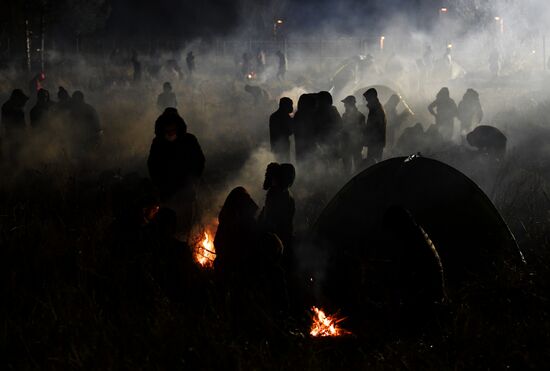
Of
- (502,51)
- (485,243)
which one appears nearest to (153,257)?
(485,243)

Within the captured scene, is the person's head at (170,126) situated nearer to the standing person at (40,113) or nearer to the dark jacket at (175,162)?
the dark jacket at (175,162)

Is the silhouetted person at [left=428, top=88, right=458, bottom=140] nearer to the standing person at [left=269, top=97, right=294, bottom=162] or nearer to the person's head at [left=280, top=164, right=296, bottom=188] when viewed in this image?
the standing person at [left=269, top=97, right=294, bottom=162]

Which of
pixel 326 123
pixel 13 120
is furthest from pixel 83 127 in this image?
pixel 326 123

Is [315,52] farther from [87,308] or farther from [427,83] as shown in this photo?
[87,308]

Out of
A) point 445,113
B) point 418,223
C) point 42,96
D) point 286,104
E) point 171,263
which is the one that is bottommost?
point 171,263

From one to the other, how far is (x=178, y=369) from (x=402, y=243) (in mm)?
1966

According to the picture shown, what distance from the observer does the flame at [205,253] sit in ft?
20.7

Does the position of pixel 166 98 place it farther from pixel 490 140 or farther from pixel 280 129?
pixel 490 140

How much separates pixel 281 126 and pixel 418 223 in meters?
5.52

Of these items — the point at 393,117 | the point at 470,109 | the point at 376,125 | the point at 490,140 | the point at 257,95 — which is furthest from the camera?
the point at 257,95

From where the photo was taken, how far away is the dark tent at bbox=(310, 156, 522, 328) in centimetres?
579

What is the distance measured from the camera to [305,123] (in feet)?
36.8

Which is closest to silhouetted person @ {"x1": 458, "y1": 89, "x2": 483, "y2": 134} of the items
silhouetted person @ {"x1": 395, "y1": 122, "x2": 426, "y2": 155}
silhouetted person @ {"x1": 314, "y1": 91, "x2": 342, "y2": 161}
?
silhouetted person @ {"x1": 395, "y1": 122, "x2": 426, "y2": 155}

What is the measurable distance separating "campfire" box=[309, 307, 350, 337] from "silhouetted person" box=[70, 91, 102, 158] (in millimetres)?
9701
